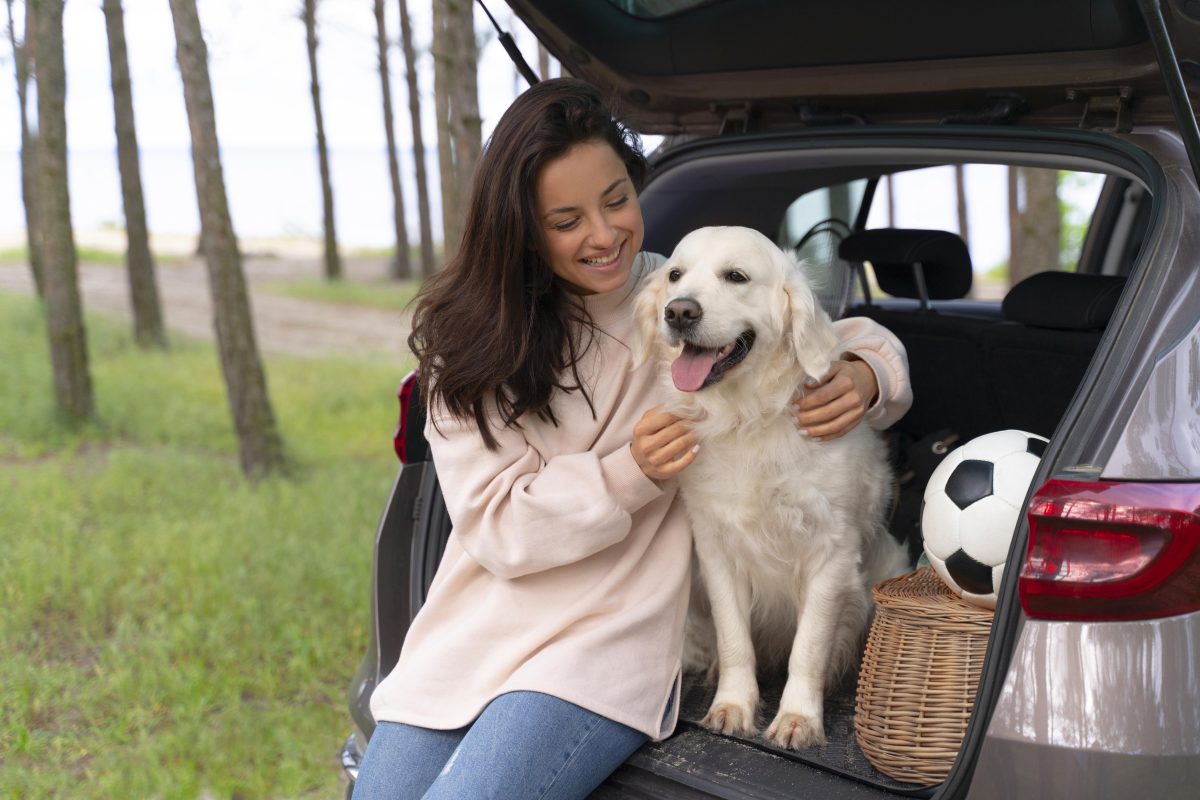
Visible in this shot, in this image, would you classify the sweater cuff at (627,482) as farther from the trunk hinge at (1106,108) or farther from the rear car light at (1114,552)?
the trunk hinge at (1106,108)

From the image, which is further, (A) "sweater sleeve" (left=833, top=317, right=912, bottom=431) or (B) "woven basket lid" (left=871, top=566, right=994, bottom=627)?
(A) "sweater sleeve" (left=833, top=317, right=912, bottom=431)

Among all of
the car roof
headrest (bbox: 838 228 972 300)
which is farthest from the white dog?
headrest (bbox: 838 228 972 300)

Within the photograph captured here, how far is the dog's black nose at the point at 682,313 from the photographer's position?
231cm

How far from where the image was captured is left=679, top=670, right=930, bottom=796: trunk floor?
2131 mm

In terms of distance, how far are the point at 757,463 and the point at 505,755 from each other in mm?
851

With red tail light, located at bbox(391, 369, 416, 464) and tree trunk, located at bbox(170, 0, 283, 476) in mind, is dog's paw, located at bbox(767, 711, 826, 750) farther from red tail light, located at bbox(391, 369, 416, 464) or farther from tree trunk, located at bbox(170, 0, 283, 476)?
tree trunk, located at bbox(170, 0, 283, 476)

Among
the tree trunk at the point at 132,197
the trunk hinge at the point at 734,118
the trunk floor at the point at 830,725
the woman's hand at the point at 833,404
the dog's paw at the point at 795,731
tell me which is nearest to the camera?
the trunk floor at the point at 830,725

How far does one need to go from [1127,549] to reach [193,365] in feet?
32.4

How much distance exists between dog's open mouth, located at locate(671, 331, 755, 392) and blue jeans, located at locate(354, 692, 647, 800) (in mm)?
699

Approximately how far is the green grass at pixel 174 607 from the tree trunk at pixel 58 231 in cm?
27

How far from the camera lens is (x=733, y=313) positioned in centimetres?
239

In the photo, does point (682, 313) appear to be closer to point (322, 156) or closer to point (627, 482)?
point (627, 482)

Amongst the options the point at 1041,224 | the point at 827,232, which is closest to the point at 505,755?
the point at 827,232

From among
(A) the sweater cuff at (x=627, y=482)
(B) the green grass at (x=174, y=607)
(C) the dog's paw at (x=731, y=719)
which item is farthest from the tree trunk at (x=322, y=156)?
(C) the dog's paw at (x=731, y=719)
